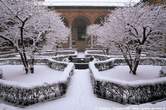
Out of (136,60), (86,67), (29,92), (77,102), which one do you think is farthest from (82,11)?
(29,92)

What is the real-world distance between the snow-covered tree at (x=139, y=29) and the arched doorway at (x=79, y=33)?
22.9m

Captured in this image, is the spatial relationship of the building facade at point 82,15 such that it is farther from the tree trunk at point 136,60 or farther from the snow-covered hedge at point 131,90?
the snow-covered hedge at point 131,90

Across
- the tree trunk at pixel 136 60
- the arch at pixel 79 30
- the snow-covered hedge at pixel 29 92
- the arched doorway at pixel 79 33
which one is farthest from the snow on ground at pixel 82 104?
the arch at pixel 79 30

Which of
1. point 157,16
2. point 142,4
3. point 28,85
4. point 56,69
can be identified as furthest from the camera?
point 56,69

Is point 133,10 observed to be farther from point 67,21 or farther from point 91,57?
point 67,21

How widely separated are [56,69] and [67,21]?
20.2m

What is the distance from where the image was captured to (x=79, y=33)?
41.6m

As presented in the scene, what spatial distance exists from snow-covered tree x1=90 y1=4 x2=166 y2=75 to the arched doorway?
75.2ft

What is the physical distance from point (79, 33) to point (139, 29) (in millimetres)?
25612

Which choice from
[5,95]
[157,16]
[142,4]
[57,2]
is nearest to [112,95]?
[5,95]

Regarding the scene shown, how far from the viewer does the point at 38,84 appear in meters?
10.5

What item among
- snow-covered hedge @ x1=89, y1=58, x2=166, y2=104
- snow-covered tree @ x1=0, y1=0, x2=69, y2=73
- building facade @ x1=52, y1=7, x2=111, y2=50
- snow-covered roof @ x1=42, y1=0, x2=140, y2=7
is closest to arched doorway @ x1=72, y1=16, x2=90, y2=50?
building facade @ x1=52, y1=7, x2=111, y2=50

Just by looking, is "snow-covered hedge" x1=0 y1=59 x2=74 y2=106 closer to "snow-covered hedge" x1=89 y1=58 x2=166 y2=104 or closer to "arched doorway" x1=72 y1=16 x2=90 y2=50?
"snow-covered hedge" x1=89 y1=58 x2=166 y2=104

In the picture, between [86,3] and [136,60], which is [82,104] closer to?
[136,60]
